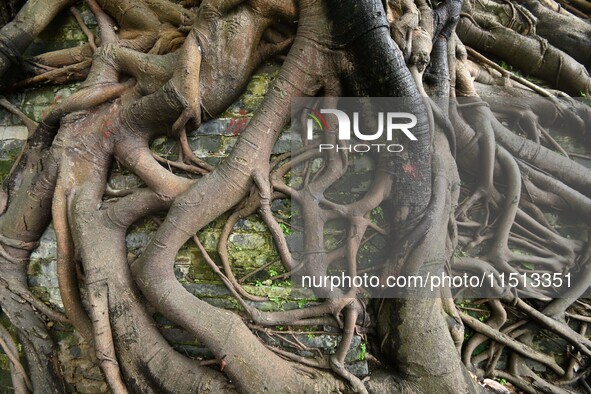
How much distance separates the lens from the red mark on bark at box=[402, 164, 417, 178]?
1.99 meters

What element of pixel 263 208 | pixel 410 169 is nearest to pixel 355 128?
pixel 410 169

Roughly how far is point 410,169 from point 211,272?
1.37m

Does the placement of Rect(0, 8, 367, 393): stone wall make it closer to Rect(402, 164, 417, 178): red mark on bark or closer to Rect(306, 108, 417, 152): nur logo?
Rect(306, 108, 417, 152): nur logo

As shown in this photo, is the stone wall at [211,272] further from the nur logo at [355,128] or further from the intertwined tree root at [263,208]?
the nur logo at [355,128]

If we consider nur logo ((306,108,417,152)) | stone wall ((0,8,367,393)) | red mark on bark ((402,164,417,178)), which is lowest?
stone wall ((0,8,367,393))

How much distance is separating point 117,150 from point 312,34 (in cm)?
142

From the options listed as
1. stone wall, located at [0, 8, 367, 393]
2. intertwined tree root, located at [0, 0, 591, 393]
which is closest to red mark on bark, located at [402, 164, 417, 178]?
intertwined tree root, located at [0, 0, 591, 393]

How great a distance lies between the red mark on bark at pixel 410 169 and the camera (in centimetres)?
199

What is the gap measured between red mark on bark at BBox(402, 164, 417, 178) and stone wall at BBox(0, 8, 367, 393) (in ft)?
2.39

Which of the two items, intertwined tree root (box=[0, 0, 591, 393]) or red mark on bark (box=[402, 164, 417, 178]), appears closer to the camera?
intertwined tree root (box=[0, 0, 591, 393])

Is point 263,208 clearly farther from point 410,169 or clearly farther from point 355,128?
point 410,169

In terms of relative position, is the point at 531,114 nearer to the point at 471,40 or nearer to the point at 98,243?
the point at 471,40

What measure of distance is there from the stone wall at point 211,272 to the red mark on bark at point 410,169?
73cm

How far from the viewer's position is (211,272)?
198cm
